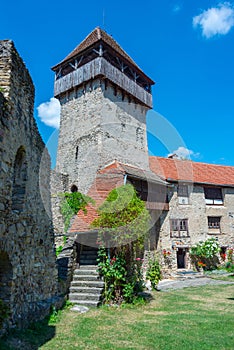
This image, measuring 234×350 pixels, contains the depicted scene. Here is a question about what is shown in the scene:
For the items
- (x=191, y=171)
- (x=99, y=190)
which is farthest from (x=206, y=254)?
(x=99, y=190)

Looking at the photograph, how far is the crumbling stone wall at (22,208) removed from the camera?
477 cm

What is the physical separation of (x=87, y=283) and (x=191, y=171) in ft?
44.9

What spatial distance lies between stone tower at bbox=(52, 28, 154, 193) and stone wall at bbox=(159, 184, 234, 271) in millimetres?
3563

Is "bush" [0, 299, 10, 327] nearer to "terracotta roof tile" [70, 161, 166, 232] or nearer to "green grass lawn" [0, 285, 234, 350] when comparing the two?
"green grass lawn" [0, 285, 234, 350]

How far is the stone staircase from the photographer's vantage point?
25.6ft

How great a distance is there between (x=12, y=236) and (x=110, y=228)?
364 centimetres

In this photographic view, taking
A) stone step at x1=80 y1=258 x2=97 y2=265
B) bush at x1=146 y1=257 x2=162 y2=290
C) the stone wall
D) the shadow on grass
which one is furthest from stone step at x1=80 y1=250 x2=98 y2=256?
the stone wall

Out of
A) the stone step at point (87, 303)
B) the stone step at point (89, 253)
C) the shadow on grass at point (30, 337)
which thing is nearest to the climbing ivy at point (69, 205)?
the stone step at point (89, 253)

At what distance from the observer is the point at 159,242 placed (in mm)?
16719

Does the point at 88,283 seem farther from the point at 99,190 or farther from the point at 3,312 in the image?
the point at 99,190

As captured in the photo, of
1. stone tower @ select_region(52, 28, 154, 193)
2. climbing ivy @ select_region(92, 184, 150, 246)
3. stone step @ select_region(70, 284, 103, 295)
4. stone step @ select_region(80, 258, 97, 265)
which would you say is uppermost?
stone tower @ select_region(52, 28, 154, 193)

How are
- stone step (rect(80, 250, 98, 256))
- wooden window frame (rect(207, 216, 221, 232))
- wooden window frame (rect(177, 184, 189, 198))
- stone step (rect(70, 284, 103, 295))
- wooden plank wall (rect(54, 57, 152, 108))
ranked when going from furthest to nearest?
1. wooden window frame (rect(207, 216, 221, 232))
2. wooden window frame (rect(177, 184, 189, 198))
3. wooden plank wall (rect(54, 57, 152, 108))
4. stone step (rect(80, 250, 98, 256))
5. stone step (rect(70, 284, 103, 295))

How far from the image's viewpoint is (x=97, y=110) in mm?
16328

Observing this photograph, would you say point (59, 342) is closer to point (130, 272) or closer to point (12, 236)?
point (12, 236)
